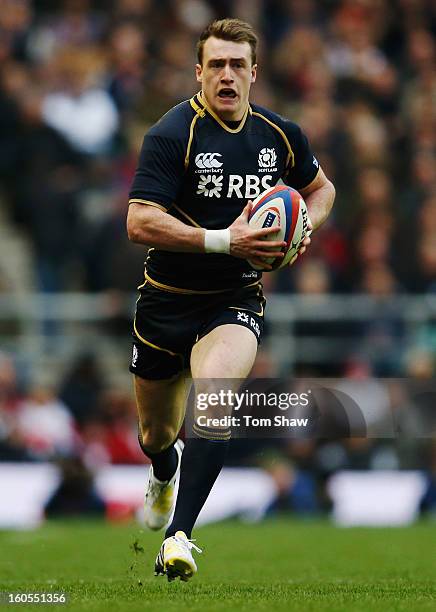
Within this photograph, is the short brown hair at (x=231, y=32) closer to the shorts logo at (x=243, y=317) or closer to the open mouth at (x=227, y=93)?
the open mouth at (x=227, y=93)

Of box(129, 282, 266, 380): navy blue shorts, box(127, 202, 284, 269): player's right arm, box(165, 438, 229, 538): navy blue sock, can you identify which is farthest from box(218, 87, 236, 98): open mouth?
box(165, 438, 229, 538): navy blue sock

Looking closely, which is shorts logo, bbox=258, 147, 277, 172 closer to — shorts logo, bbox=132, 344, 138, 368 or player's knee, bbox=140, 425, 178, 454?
shorts logo, bbox=132, 344, 138, 368

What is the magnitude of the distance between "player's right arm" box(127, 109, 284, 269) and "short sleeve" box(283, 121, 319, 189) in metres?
0.76

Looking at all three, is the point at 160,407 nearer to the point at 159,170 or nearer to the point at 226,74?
the point at 159,170

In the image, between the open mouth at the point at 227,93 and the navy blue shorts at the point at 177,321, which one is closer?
the open mouth at the point at 227,93

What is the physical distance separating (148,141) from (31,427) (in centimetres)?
699

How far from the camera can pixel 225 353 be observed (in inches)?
281

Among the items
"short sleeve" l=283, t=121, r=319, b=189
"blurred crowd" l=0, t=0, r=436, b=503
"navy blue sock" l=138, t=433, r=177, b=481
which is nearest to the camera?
"short sleeve" l=283, t=121, r=319, b=189

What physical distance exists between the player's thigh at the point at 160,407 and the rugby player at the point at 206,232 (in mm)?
11

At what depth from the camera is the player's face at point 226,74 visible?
288 inches

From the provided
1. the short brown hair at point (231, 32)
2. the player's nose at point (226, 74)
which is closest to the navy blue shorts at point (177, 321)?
the player's nose at point (226, 74)

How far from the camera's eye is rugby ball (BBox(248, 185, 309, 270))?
713cm

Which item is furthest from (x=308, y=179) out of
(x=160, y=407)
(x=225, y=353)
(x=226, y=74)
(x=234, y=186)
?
(x=160, y=407)

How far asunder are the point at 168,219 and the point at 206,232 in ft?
0.67
